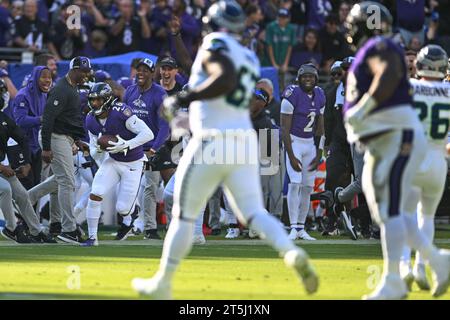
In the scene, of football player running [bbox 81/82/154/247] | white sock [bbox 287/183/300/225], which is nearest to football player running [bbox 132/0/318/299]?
football player running [bbox 81/82/154/247]

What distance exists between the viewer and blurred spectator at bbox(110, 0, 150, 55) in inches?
853

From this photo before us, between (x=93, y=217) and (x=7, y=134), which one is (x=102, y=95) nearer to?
(x=7, y=134)

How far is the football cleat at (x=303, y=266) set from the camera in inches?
316

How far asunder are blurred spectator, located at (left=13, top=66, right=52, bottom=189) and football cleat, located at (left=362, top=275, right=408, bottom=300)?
331 inches

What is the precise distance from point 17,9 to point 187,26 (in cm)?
311

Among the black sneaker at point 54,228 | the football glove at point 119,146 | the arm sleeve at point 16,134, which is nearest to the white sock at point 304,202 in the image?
the football glove at point 119,146

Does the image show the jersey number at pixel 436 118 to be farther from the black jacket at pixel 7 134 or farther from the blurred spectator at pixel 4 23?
the blurred spectator at pixel 4 23

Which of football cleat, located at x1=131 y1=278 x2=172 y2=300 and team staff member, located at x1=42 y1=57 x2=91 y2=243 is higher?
team staff member, located at x1=42 y1=57 x2=91 y2=243

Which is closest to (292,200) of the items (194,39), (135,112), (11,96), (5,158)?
(135,112)

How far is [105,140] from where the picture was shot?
14.3 metres

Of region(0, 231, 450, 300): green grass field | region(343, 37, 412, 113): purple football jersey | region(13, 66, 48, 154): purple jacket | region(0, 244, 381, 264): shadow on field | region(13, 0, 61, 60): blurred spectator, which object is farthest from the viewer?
region(13, 0, 61, 60): blurred spectator

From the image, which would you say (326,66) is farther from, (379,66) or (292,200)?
(379,66)

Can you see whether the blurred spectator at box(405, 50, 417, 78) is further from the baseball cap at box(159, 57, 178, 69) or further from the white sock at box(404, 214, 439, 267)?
the white sock at box(404, 214, 439, 267)

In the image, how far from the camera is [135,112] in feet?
50.2
